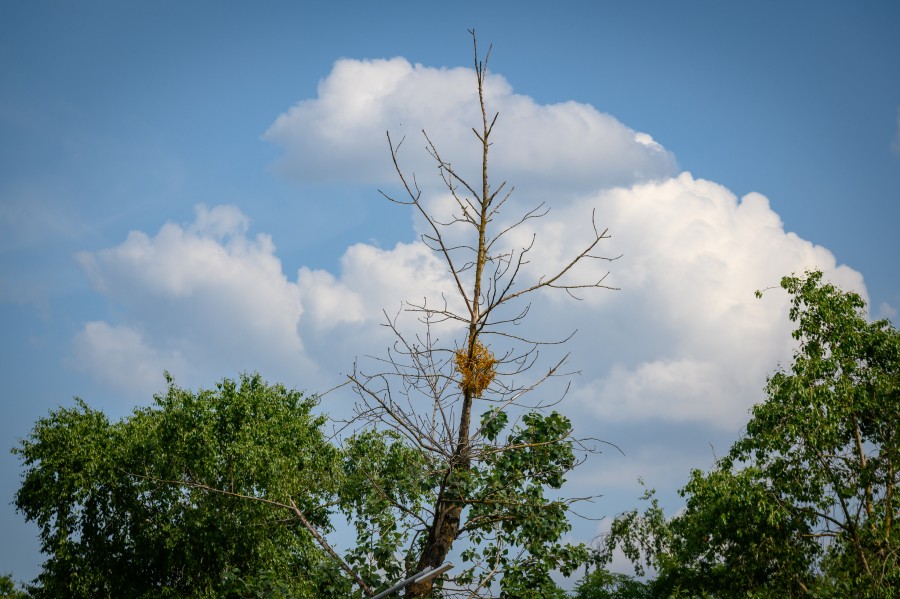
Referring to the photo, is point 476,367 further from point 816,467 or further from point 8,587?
→ point 8,587

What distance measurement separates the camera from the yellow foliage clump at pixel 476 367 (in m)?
10.0

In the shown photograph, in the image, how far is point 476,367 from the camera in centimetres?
1005

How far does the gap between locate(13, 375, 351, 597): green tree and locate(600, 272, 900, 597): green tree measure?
11.5 m

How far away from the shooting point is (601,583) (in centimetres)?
3888

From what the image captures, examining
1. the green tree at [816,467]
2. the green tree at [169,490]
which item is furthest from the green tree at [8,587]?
the green tree at [816,467]

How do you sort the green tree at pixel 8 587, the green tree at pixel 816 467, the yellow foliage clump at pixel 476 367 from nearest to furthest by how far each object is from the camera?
1. the yellow foliage clump at pixel 476 367
2. the green tree at pixel 816 467
3. the green tree at pixel 8 587

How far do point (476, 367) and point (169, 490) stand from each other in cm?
2213

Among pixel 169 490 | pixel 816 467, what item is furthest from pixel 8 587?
pixel 816 467

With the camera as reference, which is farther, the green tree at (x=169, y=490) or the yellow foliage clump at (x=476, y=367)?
the green tree at (x=169, y=490)

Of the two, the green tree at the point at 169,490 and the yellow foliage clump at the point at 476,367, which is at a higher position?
the green tree at the point at 169,490

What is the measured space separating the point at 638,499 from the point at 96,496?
70.8 feet

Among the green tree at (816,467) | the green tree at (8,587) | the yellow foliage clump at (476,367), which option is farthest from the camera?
the green tree at (8,587)

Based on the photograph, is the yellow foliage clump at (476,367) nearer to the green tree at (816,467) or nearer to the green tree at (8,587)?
the green tree at (816,467)

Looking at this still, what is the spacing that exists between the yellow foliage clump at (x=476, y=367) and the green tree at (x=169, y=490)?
1808cm
